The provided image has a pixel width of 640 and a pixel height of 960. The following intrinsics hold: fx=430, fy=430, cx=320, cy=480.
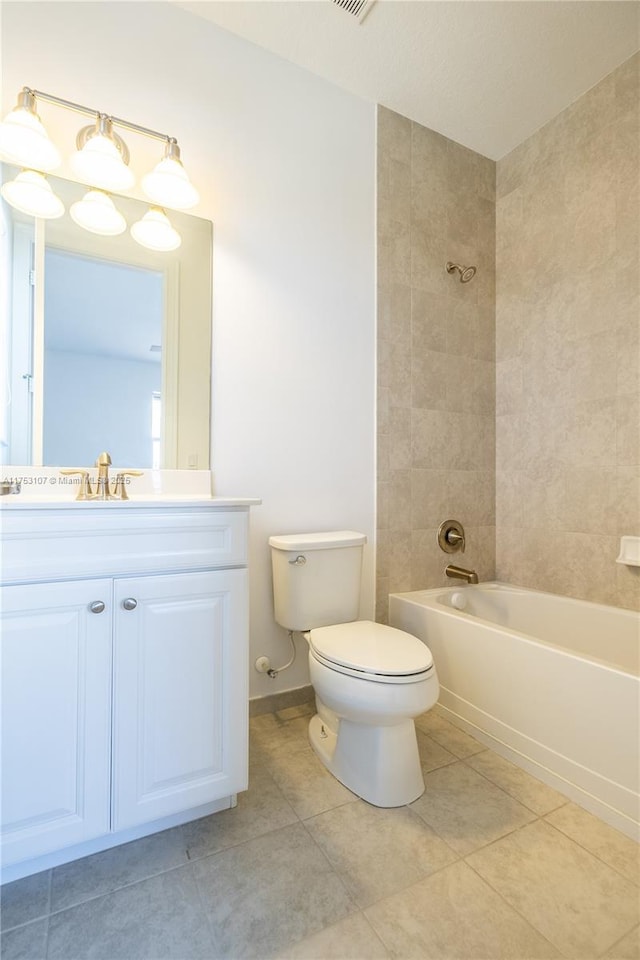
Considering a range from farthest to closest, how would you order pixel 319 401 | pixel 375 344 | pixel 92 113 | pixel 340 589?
pixel 375 344, pixel 319 401, pixel 340 589, pixel 92 113

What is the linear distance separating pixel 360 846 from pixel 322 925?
0.22m

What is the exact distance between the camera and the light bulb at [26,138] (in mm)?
1222

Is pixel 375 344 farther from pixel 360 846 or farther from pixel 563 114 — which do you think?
pixel 360 846

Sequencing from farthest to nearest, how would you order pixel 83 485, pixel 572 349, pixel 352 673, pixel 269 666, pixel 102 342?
pixel 572 349
pixel 269 666
pixel 102 342
pixel 83 485
pixel 352 673

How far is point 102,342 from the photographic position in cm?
143

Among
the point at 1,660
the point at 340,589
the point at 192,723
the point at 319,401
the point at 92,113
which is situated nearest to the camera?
the point at 1,660

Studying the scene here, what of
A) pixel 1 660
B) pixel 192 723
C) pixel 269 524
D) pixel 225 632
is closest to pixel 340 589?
pixel 269 524

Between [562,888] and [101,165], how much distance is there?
2.30 metres

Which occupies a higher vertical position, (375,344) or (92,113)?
(92,113)

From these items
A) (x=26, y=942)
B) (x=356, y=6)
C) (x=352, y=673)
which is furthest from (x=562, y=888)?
(x=356, y=6)

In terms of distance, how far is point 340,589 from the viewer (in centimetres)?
161

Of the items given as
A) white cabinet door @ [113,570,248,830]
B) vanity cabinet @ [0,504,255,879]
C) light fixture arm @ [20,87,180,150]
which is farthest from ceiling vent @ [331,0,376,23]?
white cabinet door @ [113,570,248,830]

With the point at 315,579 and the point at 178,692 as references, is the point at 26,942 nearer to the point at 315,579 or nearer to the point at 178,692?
the point at 178,692

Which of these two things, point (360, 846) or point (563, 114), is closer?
point (360, 846)
